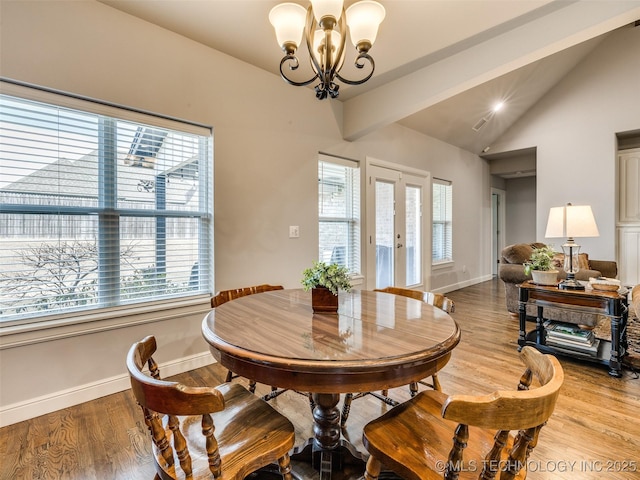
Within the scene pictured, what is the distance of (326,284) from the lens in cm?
144

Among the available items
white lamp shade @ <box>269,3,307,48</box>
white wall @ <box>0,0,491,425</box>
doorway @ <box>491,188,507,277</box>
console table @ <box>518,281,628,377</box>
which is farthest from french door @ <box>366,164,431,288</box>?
doorway @ <box>491,188,507,277</box>

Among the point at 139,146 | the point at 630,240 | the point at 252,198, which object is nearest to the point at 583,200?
the point at 630,240

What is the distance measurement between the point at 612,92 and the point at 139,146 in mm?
6730

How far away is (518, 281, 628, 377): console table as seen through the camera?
238 cm

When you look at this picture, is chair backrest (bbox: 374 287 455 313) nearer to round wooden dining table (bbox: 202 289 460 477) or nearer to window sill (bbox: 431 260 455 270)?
round wooden dining table (bbox: 202 289 460 477)

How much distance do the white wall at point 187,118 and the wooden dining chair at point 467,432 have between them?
1.97 meters

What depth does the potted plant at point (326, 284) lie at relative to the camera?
56.9 inches

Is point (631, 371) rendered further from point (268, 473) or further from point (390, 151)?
point (390, 151)

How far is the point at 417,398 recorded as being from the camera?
1.26 m

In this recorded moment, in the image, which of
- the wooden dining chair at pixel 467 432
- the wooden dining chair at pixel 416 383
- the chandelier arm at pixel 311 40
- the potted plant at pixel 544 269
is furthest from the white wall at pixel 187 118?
the potted plant at pixel 544 269

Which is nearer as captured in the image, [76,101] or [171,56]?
[76,101]

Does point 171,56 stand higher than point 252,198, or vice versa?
point 171,56

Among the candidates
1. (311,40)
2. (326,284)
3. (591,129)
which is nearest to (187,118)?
(311,40)

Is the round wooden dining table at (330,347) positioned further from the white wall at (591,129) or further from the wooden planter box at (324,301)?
the white wall at (591,129)
